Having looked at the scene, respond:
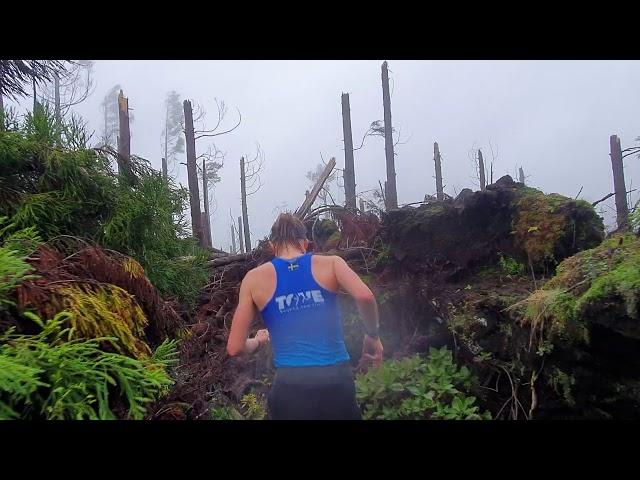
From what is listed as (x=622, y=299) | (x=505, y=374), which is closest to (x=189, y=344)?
(x=505, y=374)

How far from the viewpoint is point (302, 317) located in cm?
182

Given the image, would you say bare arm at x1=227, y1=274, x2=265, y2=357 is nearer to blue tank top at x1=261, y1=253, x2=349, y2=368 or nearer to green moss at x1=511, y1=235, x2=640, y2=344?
blue tank top at x1=261, y1=253, x2=349, y2=368

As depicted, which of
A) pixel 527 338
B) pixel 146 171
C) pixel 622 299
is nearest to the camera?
pixel 622 299

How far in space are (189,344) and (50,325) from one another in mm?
1648

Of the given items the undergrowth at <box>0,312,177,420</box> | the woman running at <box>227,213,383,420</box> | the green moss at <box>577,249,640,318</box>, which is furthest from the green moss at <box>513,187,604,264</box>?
the undergrowth at <box>0,312,177,420</box>

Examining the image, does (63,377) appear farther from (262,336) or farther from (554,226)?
(554,226)

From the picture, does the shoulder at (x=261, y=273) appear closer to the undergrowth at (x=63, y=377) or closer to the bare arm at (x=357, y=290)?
the bare arm at (x=357, y=290)

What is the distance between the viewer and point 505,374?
2.85m

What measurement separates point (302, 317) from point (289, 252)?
281 millimetres

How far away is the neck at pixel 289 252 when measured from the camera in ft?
6.25

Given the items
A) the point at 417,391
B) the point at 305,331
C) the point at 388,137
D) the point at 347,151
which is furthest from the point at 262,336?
the point at 388,137

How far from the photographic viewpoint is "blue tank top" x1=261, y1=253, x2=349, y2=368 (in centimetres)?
181
